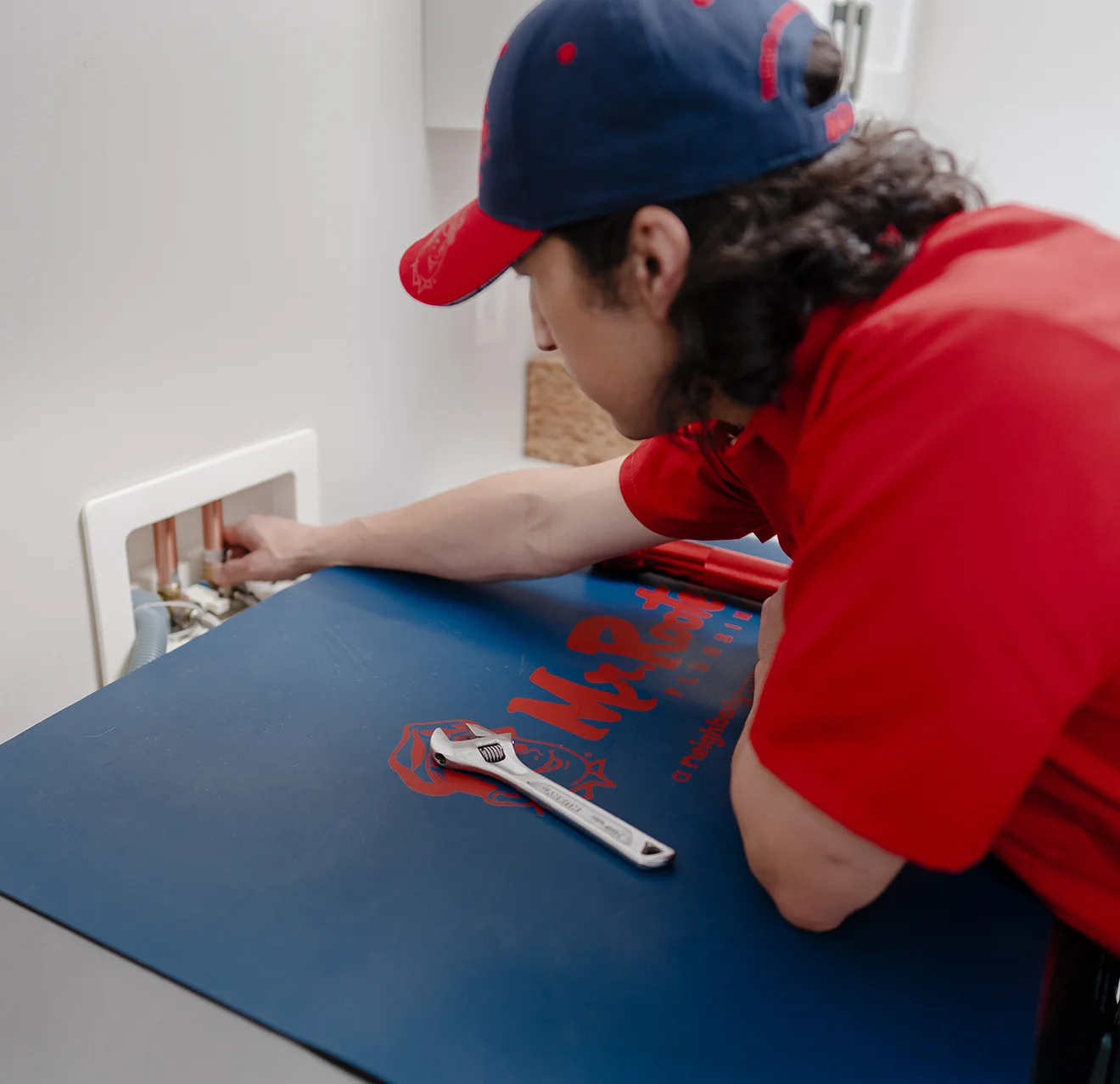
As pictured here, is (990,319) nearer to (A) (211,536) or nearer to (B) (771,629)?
(B) (771,629)

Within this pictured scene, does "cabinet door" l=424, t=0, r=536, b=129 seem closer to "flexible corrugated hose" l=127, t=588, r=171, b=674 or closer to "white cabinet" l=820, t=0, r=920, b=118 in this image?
"flexible corrugated hose" l=127, t=588, r=171, b=674

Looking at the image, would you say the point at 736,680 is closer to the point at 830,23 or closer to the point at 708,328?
the point at 708,328

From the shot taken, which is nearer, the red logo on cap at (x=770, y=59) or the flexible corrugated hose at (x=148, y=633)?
the red logo on cap at (x=770, y=59)

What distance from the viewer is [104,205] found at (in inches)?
29.9

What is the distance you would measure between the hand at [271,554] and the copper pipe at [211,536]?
0.04 ft

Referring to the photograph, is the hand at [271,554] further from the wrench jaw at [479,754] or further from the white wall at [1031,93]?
the white wall at [1031,93]

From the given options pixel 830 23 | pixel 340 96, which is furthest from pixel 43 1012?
pixel 830 23

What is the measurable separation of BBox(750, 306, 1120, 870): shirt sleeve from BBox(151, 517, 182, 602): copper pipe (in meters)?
0.67

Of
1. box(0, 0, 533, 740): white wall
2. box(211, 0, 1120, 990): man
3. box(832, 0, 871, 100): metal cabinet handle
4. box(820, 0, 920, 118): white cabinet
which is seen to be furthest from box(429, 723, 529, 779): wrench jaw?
box(832, 0, 871, 100): metal cabinet handle

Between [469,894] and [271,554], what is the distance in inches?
19.4

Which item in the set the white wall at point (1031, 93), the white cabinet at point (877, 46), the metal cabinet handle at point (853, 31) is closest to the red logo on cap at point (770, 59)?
the white cabinet at point (877, 46)

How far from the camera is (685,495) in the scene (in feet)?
2.51

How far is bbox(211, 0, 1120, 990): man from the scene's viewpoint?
1.32 ft

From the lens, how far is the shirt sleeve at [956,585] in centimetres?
40
